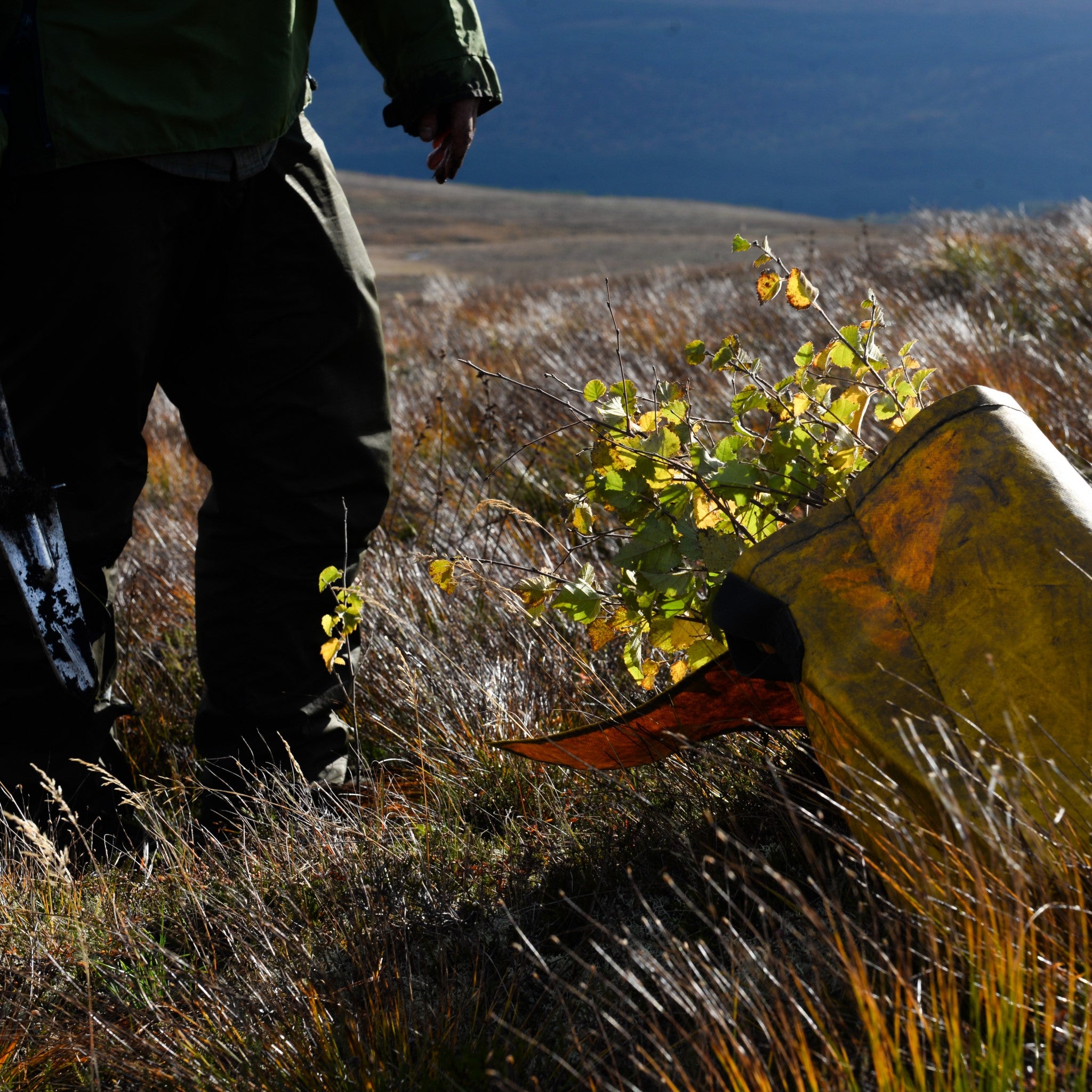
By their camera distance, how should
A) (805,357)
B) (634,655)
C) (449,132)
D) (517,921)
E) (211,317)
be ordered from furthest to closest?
(449,132) → (211,317) → (634,655) → (805,357) → (517,921)

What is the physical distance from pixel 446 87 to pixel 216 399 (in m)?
0.65

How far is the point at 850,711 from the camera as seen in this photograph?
1043mm

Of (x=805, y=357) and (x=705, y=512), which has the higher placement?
(x=805, y=357)

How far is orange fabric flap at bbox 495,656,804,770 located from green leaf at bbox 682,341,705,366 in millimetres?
436

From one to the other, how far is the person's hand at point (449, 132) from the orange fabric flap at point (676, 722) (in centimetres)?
99

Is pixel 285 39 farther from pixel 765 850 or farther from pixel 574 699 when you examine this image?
pixel 765 850

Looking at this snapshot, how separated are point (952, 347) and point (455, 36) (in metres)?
2.70

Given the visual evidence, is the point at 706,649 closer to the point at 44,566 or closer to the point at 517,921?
the point at 517,921

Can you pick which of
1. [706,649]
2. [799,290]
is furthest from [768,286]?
[706,649]

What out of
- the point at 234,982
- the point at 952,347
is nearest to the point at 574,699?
the point at 234,982

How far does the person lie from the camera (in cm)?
144

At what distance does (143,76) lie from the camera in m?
1.45

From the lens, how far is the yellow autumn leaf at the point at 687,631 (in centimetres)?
139

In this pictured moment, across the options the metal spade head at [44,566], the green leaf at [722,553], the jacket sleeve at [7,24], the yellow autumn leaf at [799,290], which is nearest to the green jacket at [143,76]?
the jacket sleeve at [7,24]
